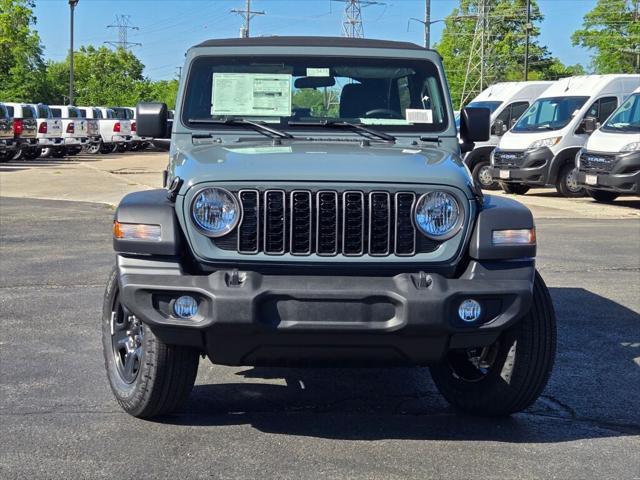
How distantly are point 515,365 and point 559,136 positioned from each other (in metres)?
16.1

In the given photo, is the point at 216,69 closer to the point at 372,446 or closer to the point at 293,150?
the point at 293,150

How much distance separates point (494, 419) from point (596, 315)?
10.1ft

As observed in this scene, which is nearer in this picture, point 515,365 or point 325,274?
point 325,274

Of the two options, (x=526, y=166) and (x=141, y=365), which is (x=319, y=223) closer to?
(x=141, y=365)

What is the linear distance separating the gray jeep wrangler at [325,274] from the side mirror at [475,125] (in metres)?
1.12

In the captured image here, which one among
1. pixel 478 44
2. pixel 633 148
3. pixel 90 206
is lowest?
pixel 90 206

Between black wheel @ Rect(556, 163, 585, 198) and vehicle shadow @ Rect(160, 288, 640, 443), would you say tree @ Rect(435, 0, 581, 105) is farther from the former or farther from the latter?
vehicle shadow @ Rect(160, 288, 640, 443)

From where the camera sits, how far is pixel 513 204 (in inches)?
201

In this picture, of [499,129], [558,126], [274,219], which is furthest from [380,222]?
[499,129]

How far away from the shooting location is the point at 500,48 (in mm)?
80375

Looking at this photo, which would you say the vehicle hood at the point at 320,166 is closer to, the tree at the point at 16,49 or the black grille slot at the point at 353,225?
the black grille slot at the point at 353,225

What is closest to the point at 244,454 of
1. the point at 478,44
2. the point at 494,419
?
the point at 494,419

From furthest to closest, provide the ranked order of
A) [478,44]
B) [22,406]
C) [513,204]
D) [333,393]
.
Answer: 1. [478,44]
2. [333,393]
3. [22,406]
4. [513,204]

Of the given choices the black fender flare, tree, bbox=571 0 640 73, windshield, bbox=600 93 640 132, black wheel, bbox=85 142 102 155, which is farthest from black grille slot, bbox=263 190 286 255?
tree, bbox=571 0 640 73
